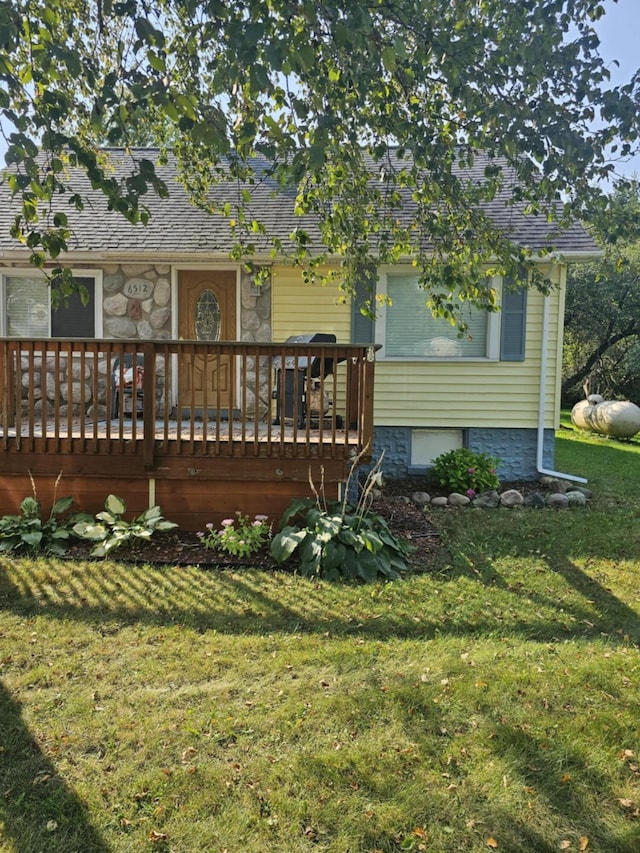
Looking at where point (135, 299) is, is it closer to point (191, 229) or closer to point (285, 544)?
point (191, 229)

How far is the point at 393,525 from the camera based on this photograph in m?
5.45

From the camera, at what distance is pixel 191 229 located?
296 inches

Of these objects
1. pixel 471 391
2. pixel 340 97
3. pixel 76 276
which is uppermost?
pixel 340 97

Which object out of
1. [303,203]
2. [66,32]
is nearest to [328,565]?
[303,203]

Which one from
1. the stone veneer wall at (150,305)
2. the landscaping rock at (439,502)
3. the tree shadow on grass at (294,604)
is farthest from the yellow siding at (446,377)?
the tree shadow on grass at (294,604)

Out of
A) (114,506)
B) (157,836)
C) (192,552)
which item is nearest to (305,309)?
(114,506)

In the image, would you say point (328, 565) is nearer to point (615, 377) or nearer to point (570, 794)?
point (570, 794)

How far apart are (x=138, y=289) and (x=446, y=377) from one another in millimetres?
4115

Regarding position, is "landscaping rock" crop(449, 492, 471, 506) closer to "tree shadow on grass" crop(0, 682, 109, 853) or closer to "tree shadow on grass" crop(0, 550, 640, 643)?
"tree shadow on grass" crop(0, 550, 640, 643)

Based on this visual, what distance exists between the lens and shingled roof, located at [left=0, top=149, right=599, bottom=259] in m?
6.98

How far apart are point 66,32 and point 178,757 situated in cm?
370

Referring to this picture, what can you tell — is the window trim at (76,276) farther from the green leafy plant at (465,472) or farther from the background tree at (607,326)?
the background tree at (607,326)

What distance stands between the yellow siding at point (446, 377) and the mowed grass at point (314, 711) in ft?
11.1

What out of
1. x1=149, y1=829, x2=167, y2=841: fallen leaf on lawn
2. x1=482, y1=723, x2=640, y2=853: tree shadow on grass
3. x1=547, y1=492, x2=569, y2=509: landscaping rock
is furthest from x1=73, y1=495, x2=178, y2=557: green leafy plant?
x1=547, y1=492, x2=569, y2=509: landscaping rock
